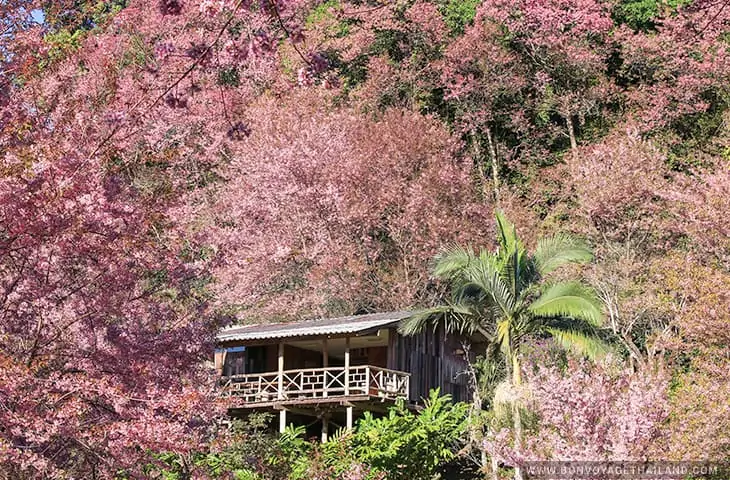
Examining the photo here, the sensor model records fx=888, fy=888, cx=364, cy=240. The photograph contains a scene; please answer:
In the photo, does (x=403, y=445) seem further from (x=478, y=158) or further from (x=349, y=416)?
(x=478, y=158)

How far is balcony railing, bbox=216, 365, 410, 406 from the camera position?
23.2 metres

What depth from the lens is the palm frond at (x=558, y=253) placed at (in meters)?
19.9

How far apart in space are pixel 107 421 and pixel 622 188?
68.5 feet

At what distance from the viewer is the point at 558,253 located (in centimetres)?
2022

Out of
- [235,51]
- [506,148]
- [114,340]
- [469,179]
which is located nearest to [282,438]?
[114,340]

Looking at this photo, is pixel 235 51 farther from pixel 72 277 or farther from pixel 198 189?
pixel 198 189

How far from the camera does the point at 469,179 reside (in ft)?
106

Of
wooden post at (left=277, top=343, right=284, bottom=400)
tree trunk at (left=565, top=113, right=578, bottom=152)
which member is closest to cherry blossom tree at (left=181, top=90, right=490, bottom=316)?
tree trunk at (left=565, top=113, right=578, bottom=152)

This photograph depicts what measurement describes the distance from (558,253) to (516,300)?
169 cm

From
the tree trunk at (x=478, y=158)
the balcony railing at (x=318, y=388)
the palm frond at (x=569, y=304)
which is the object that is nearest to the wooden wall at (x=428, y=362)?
the balcony railing at (x=318, y=388)

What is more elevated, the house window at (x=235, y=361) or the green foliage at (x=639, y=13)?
the green foliage at (x=639, y=13)

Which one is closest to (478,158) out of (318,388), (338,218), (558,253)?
(338,218)

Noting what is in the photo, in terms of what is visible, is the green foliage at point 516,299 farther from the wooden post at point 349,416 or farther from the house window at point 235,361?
the house window at point 235,361

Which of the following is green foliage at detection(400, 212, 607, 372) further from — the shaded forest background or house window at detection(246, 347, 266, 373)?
house window at detection(246, 347, 266, 373)
